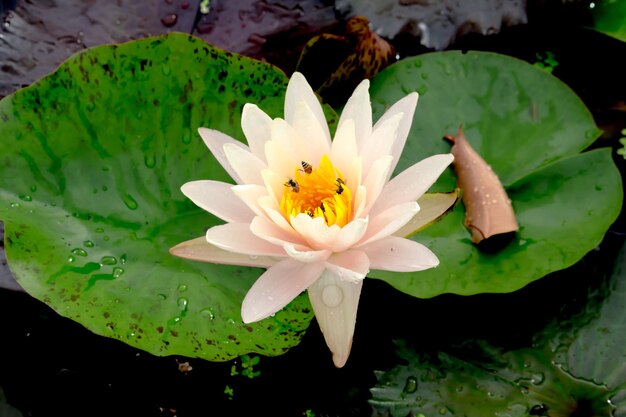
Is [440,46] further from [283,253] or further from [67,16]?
[67,16]

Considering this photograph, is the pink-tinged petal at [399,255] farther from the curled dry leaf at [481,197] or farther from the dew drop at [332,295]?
the curled dry leaf at [481,197]

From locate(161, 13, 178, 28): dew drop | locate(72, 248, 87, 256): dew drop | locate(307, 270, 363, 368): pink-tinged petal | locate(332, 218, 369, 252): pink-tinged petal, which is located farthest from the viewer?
locate(161, 13, 178, 28): dew drop

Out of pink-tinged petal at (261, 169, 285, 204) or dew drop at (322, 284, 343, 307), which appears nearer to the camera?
pink-tinged petal at (261, 169, 285, 204)

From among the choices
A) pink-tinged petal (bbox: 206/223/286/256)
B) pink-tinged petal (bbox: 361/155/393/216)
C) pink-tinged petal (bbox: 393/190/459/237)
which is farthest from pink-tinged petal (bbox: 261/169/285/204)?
pink-tinged petal (bbox: 393/190/459/237)

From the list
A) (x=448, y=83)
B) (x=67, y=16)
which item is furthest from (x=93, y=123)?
(x=448, y=83)

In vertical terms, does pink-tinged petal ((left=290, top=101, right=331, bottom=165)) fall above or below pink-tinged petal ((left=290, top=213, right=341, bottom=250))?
above

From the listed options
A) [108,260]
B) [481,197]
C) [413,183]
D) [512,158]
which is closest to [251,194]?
[413,183]

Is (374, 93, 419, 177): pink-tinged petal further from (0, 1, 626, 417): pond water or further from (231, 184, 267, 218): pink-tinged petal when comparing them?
(0, 1, 626, 417): pond water
